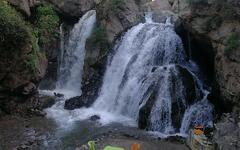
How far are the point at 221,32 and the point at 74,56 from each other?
9753mm

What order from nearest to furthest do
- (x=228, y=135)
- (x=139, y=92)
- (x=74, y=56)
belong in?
(x=228, y=135)
(x=139, y=92)
(x=74, y=56)

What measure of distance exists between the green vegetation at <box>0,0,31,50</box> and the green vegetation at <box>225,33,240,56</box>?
29.6 feet

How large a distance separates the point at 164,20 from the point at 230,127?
12183mm

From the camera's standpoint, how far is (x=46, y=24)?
77.4 feet

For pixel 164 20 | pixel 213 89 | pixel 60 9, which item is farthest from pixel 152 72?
pixel 60 9

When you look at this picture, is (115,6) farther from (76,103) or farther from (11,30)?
(11,30)

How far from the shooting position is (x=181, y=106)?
1897 centimetres

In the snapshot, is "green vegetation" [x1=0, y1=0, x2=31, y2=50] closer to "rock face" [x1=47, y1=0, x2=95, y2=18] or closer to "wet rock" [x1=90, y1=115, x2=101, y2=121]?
"wet rock" [x1=90, y1=115, x2=101, y2=121]

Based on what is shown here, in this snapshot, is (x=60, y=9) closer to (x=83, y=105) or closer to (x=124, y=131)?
(x=83, y=105)

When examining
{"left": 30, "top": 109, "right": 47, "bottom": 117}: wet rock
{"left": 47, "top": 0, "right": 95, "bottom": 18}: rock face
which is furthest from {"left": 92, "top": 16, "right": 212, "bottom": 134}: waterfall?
{"left": 47, "top": 0, "right": 95, "bottom": 18}: rock face

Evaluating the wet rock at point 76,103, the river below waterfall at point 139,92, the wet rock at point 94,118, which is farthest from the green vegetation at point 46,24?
the wet rock at point 94,118

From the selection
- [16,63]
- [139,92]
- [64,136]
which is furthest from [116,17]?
[64,136]

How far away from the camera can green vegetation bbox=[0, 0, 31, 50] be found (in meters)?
18.4

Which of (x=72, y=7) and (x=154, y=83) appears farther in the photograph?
(x=72, y=7)
